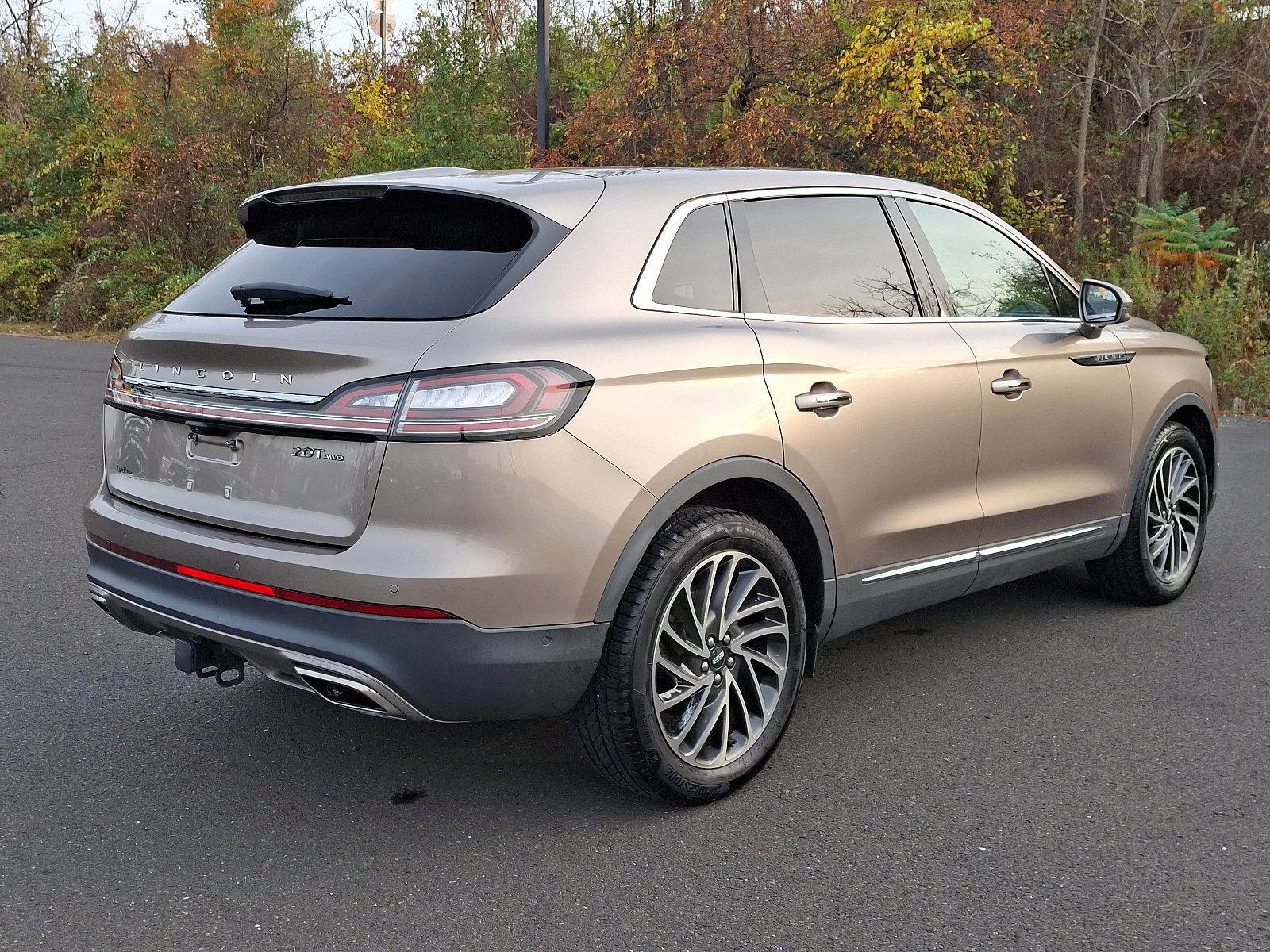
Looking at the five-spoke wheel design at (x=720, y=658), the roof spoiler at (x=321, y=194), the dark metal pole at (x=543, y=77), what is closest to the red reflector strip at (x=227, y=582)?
the five-spoke wheel design at (x=720, y=658)

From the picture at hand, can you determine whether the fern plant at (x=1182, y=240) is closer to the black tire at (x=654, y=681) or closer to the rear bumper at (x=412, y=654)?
the black tire at (x=654, y=681)

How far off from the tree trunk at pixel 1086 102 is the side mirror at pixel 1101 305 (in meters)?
12.3

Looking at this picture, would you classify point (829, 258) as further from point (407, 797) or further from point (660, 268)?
point (407, 797)

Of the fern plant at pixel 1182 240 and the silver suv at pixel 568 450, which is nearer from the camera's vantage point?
the silver suv at pixel 568 450

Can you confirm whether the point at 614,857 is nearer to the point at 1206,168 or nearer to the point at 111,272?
the point at 1206,168

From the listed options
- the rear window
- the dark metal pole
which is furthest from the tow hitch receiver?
the dark metal pole

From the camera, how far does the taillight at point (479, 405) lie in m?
2.94

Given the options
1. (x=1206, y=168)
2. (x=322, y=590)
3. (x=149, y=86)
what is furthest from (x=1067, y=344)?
(x=149, y=86)

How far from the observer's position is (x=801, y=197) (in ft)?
13.4

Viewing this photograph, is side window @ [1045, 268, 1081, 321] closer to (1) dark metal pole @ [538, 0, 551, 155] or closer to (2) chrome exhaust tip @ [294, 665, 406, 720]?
(2) chrome exhaust tip @ [294, 665, 406, 720]

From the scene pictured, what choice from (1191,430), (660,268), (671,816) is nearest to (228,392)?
(660,268)

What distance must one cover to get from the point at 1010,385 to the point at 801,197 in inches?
41.8

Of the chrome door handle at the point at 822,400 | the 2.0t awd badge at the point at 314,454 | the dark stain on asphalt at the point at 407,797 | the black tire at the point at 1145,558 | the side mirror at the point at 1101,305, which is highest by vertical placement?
the side mirror at the point at 1101,305

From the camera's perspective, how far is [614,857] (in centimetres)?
321
